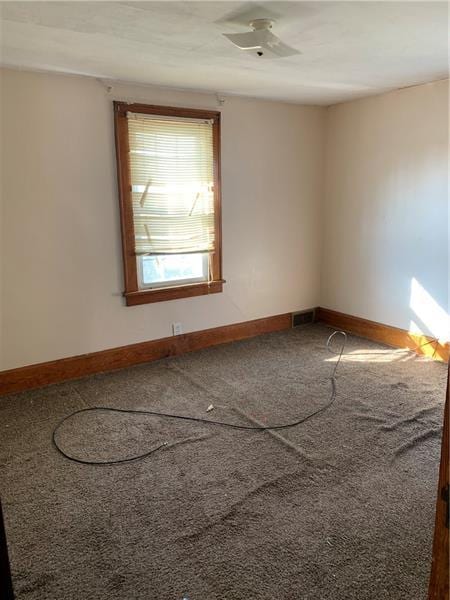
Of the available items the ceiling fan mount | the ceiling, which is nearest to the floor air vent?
the ceiling

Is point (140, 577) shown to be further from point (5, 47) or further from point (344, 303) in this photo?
point (344, 303)

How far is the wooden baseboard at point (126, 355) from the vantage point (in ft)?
11.1

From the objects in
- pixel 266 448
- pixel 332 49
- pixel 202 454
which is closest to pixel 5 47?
pixel 332 49

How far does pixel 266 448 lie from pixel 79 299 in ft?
6.26

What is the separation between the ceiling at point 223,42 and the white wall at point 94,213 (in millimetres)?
281

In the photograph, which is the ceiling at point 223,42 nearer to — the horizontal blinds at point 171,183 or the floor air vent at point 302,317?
the horizontal blinds at point 171,183

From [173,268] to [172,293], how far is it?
0.23 m

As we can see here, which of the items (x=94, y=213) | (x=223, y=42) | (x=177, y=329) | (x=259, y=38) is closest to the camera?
(x=259, y=38)

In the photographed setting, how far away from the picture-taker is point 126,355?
3.84 metres

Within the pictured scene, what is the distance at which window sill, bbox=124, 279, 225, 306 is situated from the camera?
377cm

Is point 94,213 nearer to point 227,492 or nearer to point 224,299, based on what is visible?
point 224,299

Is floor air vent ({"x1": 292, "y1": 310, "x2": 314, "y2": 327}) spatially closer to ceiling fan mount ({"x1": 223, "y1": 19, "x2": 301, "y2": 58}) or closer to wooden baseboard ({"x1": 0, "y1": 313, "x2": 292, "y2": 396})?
wooden baseboard ({"x1": 0, "y1": 313, "x2": 292, "y2": 396})

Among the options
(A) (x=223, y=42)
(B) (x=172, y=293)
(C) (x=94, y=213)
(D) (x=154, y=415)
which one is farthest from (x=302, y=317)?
(A) (x=223, y=42)

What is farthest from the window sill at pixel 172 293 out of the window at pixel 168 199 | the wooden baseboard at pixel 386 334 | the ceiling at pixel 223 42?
the ceiling at pixel 223 42
